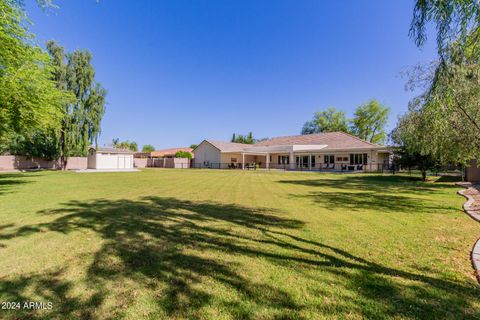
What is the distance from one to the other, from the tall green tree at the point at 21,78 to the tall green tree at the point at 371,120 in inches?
1900

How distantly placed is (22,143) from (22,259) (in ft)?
110

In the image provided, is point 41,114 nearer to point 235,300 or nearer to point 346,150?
point 235,300

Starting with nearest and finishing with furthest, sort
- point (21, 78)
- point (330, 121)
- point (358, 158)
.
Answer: point (21, 78) → point (358, 158) → point (330, 121)

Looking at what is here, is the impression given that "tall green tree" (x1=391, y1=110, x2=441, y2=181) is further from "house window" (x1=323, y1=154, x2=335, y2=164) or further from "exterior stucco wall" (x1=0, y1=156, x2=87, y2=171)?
"exterior stucco wall" (x1=0, y1=156, x2=87, y2=171)

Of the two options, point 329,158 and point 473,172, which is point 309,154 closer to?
point 329,158

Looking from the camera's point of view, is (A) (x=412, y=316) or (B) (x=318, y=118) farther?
(B) (x=318, y=118)

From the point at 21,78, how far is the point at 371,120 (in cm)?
5039

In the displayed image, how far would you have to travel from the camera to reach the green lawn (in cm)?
238

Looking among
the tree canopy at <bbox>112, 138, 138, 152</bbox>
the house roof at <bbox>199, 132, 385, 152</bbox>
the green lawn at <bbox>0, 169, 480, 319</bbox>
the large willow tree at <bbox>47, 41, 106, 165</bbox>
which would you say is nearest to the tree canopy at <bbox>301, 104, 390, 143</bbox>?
the house roof at <bbox>199, 132, 385, 152</bbox>

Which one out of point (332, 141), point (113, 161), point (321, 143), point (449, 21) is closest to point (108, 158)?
point (113, 161)

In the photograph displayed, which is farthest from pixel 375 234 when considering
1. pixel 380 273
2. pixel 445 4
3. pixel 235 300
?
pixel 445 4

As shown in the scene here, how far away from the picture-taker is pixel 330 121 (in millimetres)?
50125

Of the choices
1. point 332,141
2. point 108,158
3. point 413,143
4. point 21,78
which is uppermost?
point 21,78

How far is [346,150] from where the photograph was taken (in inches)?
1071
